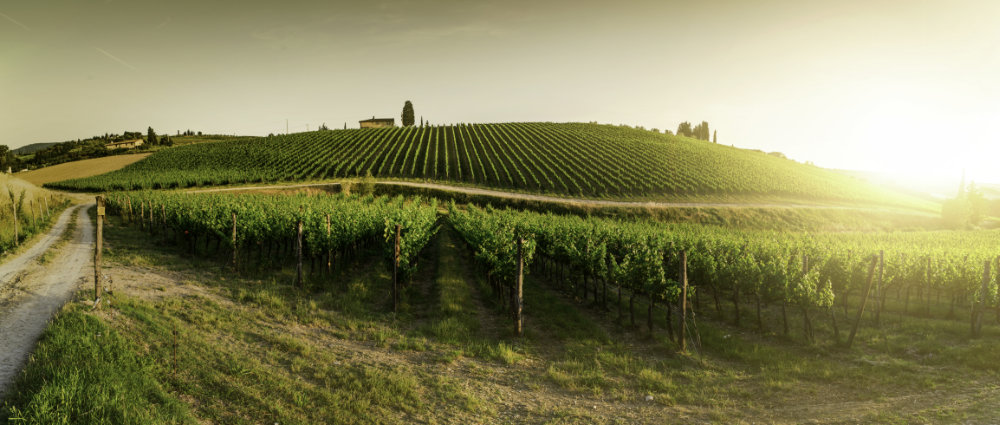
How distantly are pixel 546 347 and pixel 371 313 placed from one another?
6.31 meters

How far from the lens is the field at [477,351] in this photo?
792 centimetres

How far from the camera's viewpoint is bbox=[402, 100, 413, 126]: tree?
11444cm

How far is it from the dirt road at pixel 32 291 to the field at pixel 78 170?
64.2 meters

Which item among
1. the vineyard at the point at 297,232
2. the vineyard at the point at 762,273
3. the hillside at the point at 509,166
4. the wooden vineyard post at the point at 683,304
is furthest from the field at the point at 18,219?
the wooden vineyard post at the point at 683,304

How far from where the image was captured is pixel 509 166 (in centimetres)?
6294

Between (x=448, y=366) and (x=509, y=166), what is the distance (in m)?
53.5

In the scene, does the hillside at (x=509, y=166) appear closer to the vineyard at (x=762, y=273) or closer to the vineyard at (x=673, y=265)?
the vineyard at (x=673, y=265)

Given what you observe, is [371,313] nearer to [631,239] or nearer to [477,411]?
[477,411]

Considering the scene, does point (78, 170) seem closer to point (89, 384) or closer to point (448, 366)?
point (89, 384)

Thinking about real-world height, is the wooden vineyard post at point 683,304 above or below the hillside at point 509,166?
below

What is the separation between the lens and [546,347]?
41.8ft

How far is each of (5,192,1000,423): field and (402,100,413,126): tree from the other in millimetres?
98305

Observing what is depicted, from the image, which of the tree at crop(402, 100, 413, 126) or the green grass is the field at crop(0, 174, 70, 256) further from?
the tree at crop(402, 100, 413, 126)

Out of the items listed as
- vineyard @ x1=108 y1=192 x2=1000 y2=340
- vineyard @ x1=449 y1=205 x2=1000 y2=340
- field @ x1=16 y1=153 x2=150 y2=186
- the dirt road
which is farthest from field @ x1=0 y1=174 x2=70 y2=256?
field @ x1=16 y1=153 x2=150 y2=186
